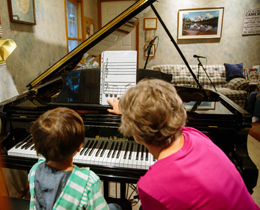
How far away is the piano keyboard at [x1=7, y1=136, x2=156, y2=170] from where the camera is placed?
44.9 inches

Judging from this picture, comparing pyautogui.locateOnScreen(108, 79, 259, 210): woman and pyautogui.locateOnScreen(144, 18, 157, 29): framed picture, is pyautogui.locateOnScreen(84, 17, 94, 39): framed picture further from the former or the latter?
pyautogui.locateOnScreen(108, 79, 259, 210): woman

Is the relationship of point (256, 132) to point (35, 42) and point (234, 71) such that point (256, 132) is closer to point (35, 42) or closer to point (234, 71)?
point (234, 71)

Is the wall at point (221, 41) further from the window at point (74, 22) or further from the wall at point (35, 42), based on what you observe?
the wall at point (35, 42)

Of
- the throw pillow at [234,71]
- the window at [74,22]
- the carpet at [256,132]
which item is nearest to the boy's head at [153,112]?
the window at [74,22]

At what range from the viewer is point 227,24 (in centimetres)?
508

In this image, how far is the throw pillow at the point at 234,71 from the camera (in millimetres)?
4660

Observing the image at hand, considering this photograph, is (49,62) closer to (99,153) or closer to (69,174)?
(99,153)

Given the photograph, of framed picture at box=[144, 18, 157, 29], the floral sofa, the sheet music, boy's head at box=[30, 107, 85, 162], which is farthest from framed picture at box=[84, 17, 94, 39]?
boy's head at box=[30, 107, 85, 162]

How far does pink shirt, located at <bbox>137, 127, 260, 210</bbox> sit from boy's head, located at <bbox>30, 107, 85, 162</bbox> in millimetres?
350

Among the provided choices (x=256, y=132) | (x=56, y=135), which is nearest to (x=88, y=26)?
(x=256, y=132)

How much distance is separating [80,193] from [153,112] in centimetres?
45

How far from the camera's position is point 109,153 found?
122 cm

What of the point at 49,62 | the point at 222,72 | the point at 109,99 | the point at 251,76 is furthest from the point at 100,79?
the point at 251,76

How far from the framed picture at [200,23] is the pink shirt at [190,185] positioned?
525cm
